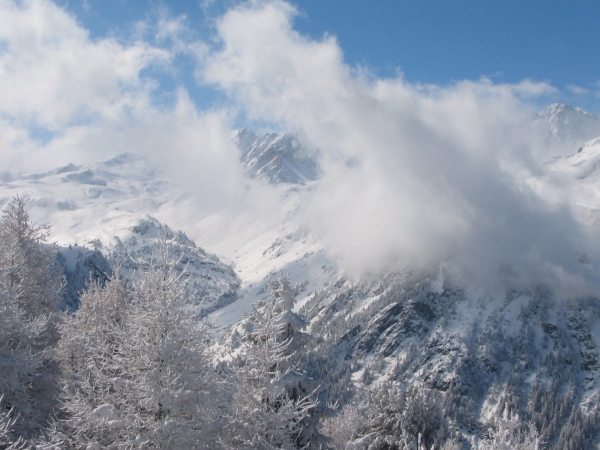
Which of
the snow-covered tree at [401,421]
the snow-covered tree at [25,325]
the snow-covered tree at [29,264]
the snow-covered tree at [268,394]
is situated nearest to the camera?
the snow-covered tree at [268,394]

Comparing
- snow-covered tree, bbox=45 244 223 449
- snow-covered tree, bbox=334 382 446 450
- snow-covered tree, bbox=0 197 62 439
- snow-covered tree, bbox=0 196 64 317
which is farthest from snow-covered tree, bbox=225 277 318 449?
snow-covered tree, bbox=0 196 64 317

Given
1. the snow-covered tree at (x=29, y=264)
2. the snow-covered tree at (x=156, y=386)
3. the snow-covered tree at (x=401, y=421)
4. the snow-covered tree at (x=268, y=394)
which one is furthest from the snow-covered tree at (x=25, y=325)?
the snow-covered tree at (x=401, y=421)

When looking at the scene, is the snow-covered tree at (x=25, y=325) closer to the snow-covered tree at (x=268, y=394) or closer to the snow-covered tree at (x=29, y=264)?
the snow-covered tree at (x=29, y=264)

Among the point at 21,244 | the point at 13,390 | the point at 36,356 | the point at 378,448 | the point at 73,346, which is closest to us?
the point at 13,390

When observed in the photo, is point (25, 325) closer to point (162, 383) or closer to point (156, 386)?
point (162, 383)

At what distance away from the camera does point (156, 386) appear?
45.5ft

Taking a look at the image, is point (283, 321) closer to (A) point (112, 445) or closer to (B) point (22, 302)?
(A) point (112, 445)

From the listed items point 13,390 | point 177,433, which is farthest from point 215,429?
point 13,390

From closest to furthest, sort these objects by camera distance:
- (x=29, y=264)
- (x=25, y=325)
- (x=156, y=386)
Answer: (x=156, y=386) < (x=25, y=325) < (x=29, y=264)

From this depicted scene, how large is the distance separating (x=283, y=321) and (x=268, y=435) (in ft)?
18.8

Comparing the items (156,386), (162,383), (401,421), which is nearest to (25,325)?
(162,383)

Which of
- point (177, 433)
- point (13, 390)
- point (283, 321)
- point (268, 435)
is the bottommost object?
point (13, 390)

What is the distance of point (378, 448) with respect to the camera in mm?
32312

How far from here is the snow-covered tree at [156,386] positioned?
13.7 metres
